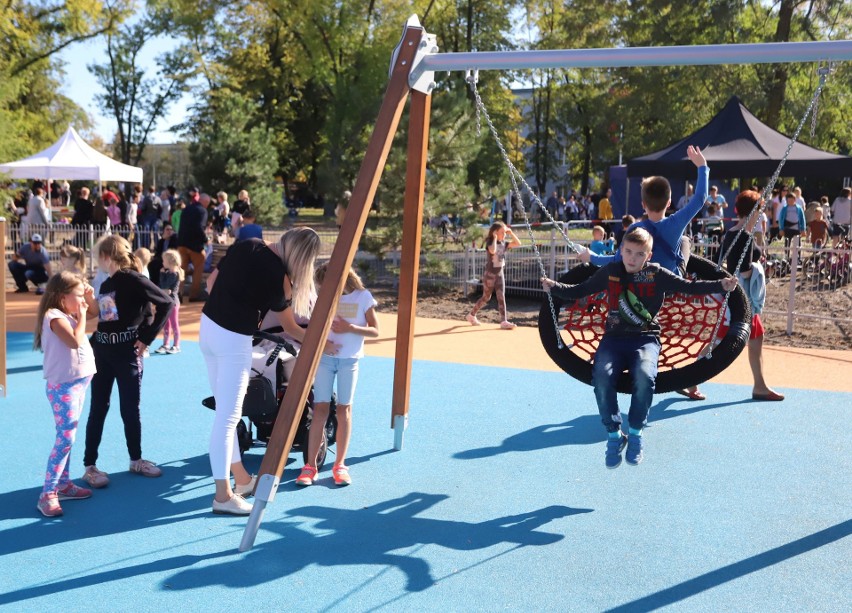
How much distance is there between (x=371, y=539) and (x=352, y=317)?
158 centimetres

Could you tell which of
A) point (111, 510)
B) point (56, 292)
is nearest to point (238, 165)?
point (56, 292)

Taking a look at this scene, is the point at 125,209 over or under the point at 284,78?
under

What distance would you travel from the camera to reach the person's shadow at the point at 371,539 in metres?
4.34

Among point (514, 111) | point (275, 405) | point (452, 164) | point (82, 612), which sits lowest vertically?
point (82, 612)

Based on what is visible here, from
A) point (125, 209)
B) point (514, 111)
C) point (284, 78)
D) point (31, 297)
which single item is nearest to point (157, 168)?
point (284, 78)

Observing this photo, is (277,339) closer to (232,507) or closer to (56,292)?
(232,507)

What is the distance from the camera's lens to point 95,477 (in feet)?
18.4

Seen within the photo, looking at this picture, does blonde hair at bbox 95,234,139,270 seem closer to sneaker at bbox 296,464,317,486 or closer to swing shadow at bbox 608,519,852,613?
sneaker at bbox 296,464,317,486

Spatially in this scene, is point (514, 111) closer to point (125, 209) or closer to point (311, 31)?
point (311, 31)

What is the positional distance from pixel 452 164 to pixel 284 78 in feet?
108

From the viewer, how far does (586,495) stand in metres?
5.62

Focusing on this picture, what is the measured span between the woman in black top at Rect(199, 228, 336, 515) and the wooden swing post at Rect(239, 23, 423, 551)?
0.19 m

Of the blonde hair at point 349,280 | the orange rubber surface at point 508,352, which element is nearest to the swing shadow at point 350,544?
the blonde hair at point 349,280

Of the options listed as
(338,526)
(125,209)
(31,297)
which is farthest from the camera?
(125,209)
